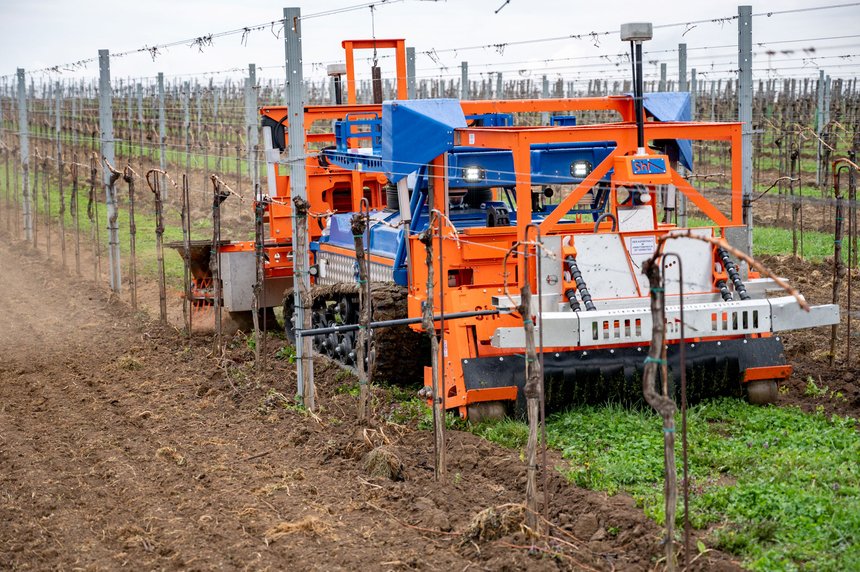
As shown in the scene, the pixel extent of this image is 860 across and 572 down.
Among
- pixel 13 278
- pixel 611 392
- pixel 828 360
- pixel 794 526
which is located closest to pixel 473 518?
pixel 794 526

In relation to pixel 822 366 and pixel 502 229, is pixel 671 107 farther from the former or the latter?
pixel 822 366

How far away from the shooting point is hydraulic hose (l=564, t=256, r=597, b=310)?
816cm

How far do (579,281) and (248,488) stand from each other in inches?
117

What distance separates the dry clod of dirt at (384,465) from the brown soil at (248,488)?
24 millimetres

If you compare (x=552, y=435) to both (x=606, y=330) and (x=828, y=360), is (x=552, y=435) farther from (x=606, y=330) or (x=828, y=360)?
(x=828, y=360)

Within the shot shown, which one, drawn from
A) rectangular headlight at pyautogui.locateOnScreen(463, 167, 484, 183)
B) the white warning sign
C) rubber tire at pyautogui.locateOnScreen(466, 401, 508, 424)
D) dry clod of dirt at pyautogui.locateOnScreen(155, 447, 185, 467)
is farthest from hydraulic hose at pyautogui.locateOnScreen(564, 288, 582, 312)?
dry clod of dirt at pyautogui.locateOnScreen(155, 447, 185, 467)

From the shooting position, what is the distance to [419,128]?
899 centimetres

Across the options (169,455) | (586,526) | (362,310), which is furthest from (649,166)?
(169,455)

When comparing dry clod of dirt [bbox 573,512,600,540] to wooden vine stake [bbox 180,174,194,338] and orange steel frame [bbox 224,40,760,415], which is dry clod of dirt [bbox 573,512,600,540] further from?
wooden vine stake [bbox 180,174,194,338]

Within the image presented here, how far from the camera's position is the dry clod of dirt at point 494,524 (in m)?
5.97

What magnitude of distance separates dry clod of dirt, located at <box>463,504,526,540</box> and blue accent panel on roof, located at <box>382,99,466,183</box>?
3730mm

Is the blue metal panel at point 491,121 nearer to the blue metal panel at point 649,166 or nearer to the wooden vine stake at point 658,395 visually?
the blue metal panel at point 649,166

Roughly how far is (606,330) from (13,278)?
1344 centimetres

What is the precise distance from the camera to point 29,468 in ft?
25.4
